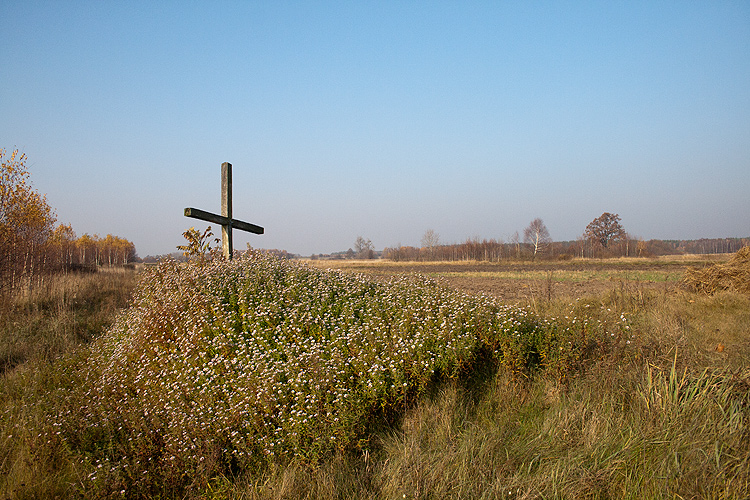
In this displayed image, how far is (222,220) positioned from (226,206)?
1.13 feet

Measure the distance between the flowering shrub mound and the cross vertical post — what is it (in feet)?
6.71

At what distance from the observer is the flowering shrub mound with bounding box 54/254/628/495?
3.43 meters

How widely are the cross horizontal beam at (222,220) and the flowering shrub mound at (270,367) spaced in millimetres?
1508

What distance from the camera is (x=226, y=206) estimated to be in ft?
26.9

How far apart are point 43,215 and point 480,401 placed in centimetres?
1598

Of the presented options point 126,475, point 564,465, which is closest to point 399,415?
point 564,465

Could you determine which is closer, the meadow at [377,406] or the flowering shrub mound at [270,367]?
the meadow at [377,406]

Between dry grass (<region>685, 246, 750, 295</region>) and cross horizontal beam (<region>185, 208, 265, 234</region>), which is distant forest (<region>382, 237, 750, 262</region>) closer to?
dry grass (<region>685, 246, 750, 295</region>)

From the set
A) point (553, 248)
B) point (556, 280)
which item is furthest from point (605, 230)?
point (556, 280)

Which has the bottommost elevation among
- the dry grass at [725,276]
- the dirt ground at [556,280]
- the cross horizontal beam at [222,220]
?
the dirt ground at [556,280]

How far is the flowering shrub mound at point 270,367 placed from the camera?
3.43m

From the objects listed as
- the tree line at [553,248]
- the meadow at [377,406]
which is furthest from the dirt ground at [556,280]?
the tree line at [553,248]

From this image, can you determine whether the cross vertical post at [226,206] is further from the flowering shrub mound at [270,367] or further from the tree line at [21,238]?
the tree line at [21,238]

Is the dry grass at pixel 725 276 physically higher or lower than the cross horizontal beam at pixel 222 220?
lower
